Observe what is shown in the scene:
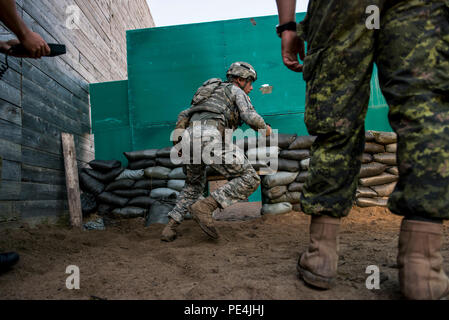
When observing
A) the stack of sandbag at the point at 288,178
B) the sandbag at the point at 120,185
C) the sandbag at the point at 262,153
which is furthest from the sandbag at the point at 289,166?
the sandbag at the point at 120,185

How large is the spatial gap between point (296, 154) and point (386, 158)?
3.27 feet

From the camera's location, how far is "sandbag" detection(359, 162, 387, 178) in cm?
311

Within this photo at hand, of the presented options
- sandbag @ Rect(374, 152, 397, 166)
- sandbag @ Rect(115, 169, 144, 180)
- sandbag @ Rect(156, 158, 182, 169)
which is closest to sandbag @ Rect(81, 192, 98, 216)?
sandbag @ Rect(115, 169, 144, 180)

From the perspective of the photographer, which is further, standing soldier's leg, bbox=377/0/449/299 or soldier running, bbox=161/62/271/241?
soldier running, bbox=161/62/271/241

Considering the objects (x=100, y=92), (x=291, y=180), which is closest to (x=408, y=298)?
(x=291, y=180)

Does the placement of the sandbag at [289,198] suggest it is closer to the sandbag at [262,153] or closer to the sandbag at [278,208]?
the sandbag at [278,208]

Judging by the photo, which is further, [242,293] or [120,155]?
[120,155]

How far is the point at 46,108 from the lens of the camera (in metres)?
2.87

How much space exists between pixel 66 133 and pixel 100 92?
1104 millimetres

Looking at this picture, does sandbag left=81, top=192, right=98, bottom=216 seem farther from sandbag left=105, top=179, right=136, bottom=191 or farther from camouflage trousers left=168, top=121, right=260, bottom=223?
camouflage trousers left=168, top=121, right=260, bottom=223

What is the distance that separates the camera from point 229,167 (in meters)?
2.01

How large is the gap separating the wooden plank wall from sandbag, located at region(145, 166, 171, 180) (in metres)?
0.92

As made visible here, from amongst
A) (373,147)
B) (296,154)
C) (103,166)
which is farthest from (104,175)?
(373,147)
